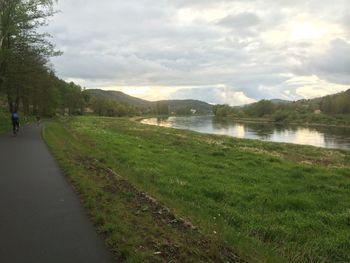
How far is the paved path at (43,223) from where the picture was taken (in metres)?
5.59

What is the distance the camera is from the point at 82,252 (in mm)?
5715

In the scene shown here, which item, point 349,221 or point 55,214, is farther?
point 349,221

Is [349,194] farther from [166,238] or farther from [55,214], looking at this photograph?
[55,214]

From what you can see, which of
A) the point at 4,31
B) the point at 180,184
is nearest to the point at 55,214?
the point at 180,184

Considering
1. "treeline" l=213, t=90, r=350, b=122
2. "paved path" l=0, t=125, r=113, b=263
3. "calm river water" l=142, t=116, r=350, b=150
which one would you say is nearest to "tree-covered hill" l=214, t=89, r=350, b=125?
"treeline" l=213, t=90, r=350, b=122

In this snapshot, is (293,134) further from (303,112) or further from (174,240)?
(303,112)

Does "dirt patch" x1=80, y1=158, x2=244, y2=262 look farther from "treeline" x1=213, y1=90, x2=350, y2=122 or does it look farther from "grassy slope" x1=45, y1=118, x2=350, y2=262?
"treeline" x1=213, y1=90, x2=350, y2=122

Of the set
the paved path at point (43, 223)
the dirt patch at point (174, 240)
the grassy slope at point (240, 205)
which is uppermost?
the paved path at point (43, 223)

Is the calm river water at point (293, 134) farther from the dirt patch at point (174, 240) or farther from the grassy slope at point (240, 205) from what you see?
the dirt patch at point (174, 240)

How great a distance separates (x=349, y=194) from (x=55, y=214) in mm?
10070

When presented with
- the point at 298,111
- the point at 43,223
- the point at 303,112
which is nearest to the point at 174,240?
the point at 43,223

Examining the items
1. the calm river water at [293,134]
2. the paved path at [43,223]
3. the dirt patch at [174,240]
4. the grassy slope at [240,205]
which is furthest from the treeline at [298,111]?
the dirt patch at [174,240]

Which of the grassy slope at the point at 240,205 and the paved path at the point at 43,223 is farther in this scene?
the grassy slope at the point at 240,205

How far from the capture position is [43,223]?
23.1 ft
